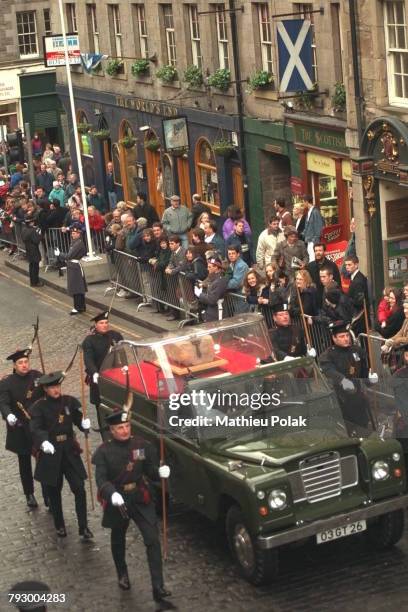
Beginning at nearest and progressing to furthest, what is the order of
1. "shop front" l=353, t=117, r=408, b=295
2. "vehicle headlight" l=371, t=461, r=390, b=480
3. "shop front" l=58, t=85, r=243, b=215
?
"vehicle headlight" l=371, t=461, r=390, b=480, "shop front" l=353, t=117, r=408, b=295, "shop front" l=58, t=85, r=243, b=215

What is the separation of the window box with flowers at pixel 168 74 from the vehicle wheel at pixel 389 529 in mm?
22810

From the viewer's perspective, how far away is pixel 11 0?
180 feet

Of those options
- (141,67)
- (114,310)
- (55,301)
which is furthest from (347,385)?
(141,67)

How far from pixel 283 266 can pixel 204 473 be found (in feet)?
25.0

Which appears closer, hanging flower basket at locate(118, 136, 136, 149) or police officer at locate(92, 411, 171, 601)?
police officer at locate(92, 411, 171, 601)

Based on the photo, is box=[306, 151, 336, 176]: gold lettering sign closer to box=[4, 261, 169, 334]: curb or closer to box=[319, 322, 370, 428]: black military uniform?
box=[4, 261, 169, 334]: curb

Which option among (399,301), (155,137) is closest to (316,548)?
(399,301)

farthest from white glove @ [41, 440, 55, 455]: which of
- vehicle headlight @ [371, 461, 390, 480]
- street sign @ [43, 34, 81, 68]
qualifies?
street sign @ [43, 34, 81, 68]

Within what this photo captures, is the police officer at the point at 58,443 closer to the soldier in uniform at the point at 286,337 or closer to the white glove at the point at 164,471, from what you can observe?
the white glove at the point at 164,471

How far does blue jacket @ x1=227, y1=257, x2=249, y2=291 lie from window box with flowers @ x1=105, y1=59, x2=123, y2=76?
18266 mm

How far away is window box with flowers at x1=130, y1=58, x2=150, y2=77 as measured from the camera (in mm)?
36844

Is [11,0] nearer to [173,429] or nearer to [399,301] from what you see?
[399,301]

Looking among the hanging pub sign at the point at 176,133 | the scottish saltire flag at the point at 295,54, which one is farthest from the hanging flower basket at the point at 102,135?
the scottish saltire flag at the point at 295,54

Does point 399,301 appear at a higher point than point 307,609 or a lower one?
higher
